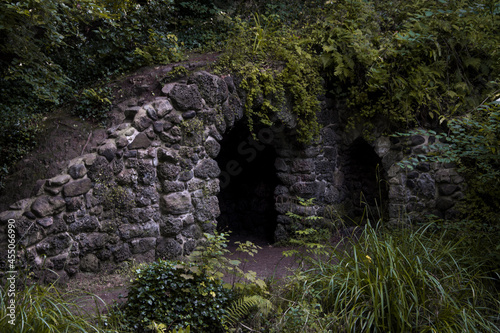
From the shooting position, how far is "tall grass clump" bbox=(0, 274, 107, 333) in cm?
239

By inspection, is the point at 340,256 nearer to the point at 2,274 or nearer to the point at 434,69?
the point at 2,274

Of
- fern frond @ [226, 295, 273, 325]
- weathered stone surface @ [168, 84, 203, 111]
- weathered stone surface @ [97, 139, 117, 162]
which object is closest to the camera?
fern frond @ [226, 295, 273, 325]

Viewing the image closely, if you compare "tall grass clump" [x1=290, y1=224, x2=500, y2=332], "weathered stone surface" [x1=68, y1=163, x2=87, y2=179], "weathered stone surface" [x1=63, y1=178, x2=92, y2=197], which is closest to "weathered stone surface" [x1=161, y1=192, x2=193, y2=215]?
"weathered stone surface" [x1=63, y1=178, x2=92, y2=197]

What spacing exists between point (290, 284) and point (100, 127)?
2.96m

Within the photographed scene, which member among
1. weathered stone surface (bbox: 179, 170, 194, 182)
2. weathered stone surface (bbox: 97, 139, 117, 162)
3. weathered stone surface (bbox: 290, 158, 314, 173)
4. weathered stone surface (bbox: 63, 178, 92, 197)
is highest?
weathered stone surface (bbox: 97, 139, 117, 162)

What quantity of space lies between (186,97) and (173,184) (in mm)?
1111

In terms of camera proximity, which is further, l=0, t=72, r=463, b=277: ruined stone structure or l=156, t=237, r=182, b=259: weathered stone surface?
l=156, t=237, r=182, b=259: weathered stone surface

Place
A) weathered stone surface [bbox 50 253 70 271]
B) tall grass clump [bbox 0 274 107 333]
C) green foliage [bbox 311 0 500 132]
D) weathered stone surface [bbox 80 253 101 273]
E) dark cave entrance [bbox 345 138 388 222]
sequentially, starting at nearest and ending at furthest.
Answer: tall grass clump [bbox 0 274 107 333]
weathered stone surface [bbox 50 253 70 271]
weathered stone surface [bbox 80 253 101 273]
green foliage [bbox 311 0 500 132]
dark cave entrance [bbox 345 138 388 222]

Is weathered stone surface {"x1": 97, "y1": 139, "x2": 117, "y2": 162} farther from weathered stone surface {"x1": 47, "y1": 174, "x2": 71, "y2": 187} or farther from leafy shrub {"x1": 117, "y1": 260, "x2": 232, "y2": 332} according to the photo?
leafy shrub {"x1": 117, "y1": 260, "x2": 232, "y2": 332}

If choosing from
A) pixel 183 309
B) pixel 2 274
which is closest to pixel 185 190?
pixel 183 309

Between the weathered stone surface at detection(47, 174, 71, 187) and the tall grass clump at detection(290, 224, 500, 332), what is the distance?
8.52 ft

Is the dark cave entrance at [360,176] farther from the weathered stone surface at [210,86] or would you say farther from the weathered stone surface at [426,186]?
the weathered stone surface at [210,86]

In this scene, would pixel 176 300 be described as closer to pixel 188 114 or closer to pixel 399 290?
pixel 399 290

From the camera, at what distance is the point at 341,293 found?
9.43ft
